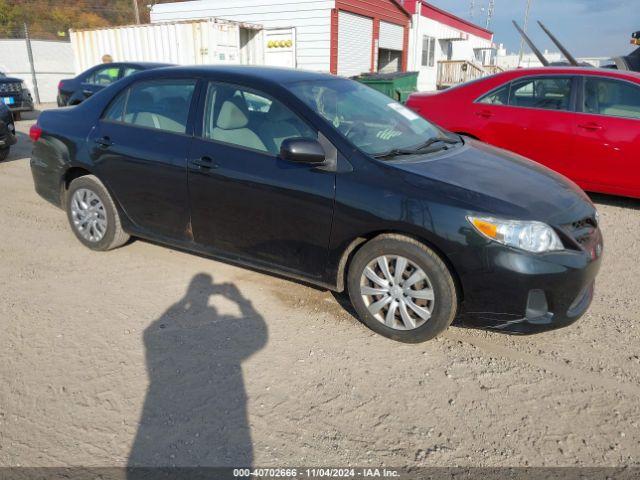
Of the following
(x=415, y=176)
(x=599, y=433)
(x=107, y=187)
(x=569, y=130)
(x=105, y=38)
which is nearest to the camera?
(x=599, y=433)

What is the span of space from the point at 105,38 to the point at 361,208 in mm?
17013

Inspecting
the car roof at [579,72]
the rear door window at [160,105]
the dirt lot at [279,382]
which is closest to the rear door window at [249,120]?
the rear door window at [160,105]

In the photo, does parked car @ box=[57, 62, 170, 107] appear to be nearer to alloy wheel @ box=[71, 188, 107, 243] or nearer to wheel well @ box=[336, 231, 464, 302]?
alloy wheel @ box=[71, 188, 107, 243]

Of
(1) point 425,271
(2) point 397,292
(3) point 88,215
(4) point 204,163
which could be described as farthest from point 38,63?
(1) point 425,271

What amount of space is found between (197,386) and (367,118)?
222 cm

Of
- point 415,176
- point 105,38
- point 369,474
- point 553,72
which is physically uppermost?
point 105,38

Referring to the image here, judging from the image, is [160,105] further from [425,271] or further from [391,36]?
[391,36]

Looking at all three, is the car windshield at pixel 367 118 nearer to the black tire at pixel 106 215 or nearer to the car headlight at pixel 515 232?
the car headlight at pixel 515 232

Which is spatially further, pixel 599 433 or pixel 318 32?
pixel 318 32

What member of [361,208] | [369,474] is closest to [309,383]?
[369,474]

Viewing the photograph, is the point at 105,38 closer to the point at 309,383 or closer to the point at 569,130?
the point at 569,130

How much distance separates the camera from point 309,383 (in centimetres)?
282

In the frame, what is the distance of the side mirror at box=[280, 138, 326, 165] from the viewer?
313 cm

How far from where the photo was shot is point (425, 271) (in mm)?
2984
